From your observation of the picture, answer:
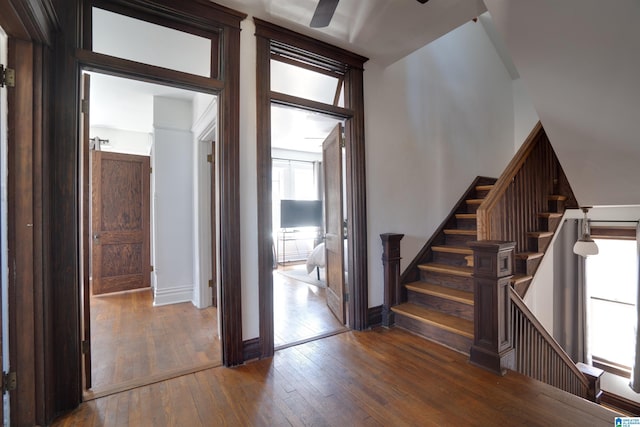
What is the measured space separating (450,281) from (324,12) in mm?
2702

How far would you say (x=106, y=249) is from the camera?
441 cm

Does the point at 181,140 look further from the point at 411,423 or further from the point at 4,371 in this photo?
the point at 411,423

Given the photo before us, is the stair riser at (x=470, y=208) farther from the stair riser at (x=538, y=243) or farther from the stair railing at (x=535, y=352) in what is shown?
the stair railing at (x=535, y=352)

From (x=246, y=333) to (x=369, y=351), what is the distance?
103cm

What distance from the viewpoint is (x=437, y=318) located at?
2717 mm

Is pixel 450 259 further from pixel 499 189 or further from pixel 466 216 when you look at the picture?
pixel 499 189

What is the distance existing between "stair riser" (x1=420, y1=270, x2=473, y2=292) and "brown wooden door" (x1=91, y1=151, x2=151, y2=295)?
4.22 m

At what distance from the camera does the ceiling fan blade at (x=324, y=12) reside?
1719 mm

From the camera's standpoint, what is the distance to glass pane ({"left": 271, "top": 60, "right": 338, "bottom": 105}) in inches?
104

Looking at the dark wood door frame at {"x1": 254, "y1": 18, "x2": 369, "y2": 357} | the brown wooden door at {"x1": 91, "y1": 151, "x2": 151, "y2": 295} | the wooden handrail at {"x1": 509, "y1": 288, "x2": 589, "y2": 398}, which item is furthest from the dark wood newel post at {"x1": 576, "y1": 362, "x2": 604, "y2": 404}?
the brown wooden door at {"x1": 91, "y1": 151, "x2": 151, "y2": 295}

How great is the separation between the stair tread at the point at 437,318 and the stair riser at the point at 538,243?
1.10m

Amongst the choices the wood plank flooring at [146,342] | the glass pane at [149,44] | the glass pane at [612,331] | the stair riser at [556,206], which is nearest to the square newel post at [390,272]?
the wood plank flooring at [146,342]

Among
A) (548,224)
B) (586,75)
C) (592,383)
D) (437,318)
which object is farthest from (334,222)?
(592,383)

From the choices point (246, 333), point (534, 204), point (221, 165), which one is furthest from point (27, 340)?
point (534, 204)
